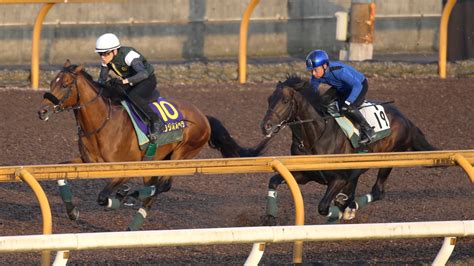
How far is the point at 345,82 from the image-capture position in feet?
35.8

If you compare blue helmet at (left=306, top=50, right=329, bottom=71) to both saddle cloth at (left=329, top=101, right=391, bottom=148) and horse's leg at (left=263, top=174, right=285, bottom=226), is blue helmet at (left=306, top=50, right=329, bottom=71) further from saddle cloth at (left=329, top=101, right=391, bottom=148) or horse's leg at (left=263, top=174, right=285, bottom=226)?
horse's leg at (left=263, top=174, right=285, bottom=226)

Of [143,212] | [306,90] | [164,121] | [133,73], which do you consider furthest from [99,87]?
[306,90]

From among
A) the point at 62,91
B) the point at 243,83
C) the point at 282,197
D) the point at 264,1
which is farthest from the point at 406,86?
the point at 62,91

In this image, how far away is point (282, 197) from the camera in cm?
1184

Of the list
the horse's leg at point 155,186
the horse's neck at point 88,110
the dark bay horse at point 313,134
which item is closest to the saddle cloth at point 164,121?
the horse's leg at point 155,186

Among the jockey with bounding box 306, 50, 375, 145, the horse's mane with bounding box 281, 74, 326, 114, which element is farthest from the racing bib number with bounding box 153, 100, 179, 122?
the jockey with bounding box 306, 50, 375, 145

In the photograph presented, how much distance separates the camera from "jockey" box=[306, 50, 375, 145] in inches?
422

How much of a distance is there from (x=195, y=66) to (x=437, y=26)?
223 inches

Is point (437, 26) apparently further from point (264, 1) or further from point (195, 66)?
point (195, 66)

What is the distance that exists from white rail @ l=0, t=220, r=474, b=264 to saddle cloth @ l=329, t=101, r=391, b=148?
3153 mm

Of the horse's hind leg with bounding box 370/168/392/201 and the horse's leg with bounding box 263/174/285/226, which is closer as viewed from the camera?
the horse's leg with bounding box 263/174/285/226

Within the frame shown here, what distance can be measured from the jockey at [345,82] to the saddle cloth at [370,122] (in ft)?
0.23

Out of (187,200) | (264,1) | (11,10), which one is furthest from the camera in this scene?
(264,1)

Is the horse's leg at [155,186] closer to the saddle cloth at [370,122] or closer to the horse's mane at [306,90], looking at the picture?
the horse's mane at [306,90]
